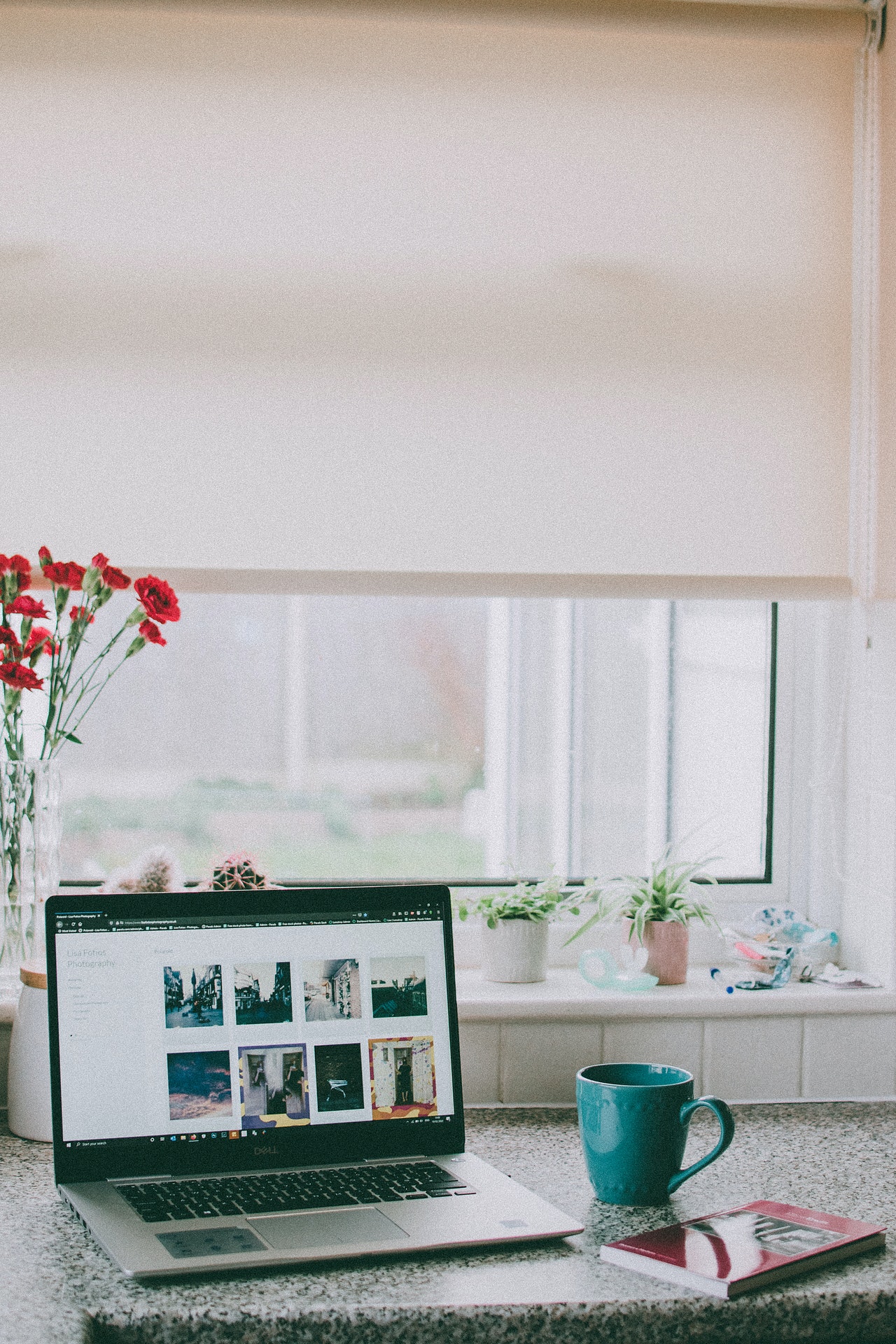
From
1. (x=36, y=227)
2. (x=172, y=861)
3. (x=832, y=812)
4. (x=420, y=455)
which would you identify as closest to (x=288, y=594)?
(x=420, y=455)

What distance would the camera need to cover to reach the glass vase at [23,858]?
145 cm

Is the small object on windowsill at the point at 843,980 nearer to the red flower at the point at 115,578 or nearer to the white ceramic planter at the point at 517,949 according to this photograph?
the white ceramic planter at the point at 517,949

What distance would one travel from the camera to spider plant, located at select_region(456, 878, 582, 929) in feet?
5.39

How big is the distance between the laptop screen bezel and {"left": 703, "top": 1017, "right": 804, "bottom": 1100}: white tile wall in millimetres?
448

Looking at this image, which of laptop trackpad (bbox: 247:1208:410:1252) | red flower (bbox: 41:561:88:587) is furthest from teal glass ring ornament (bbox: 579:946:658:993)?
red flower (bbox: 41:561:88:587)

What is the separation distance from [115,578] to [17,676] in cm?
15

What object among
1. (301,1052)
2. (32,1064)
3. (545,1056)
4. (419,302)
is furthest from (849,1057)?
(419,302)

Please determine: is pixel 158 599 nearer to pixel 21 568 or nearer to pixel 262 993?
pixel 21 568

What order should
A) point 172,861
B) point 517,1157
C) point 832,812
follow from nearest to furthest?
point 517,1157 < point 172,861 < point 832,812

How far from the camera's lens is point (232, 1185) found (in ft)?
3.78

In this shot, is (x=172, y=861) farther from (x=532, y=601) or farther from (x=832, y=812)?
(x=832, y=812)

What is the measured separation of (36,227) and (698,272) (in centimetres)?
86

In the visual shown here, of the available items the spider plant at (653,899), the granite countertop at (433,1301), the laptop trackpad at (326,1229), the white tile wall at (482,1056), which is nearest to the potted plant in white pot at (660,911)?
the spider plant at (653,899)

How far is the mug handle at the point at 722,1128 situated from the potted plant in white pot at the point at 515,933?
478 millimetres
